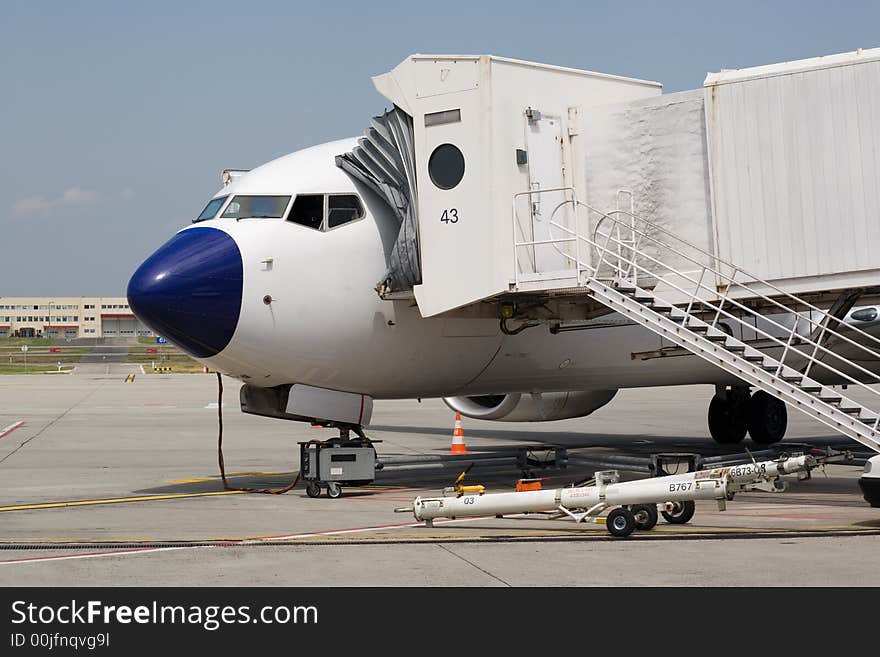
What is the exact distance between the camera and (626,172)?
536 inches

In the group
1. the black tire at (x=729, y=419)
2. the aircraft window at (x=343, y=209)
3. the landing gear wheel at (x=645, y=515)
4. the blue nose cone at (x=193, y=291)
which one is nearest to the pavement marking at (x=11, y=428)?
the blue nose cone at (x=193, y=291)

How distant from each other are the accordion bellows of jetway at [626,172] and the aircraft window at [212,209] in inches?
76.5

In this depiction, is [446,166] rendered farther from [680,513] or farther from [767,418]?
[767,418]

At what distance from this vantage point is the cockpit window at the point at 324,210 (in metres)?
13.6

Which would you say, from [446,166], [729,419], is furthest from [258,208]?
[729,419]

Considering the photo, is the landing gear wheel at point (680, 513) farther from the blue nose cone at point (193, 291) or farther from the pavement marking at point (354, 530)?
the blue nose cone at point (193, 291)

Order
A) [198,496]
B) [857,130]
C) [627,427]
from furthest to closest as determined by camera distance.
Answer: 1. [627,427]
2. [198,496]
3. [857,130]

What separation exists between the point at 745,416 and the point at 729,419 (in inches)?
12.5

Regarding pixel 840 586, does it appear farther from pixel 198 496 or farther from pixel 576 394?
pixel 576 394

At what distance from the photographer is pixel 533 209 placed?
43.2 ft

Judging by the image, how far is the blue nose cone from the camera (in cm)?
1280
